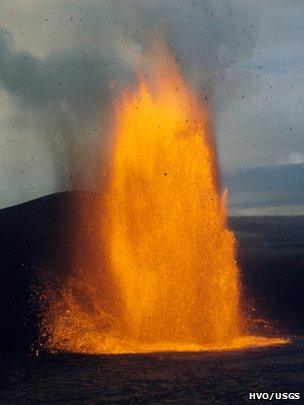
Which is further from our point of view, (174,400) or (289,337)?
(289,337)

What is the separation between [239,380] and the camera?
34.1m

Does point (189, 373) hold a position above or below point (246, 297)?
below

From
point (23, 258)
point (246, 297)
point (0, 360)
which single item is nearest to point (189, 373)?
point (0, 360)

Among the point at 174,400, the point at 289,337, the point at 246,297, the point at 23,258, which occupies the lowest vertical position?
the point at 174,400

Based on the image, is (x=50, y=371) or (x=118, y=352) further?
(x=118, y=352)

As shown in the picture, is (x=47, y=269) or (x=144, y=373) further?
(x=47, y=269)

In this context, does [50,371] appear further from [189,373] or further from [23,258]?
[23,258]

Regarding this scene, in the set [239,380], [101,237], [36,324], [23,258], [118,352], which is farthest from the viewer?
[101,237]

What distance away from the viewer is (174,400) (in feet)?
101

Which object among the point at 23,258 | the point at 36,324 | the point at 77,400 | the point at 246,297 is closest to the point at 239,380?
the point at 77,400

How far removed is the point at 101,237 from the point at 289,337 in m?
82.0

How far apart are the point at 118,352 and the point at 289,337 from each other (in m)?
14.5

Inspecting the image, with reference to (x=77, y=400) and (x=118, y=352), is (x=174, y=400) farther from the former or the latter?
(x=118, y=352)

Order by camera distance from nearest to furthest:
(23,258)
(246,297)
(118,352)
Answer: (118,352), (246,297), (23,258)
